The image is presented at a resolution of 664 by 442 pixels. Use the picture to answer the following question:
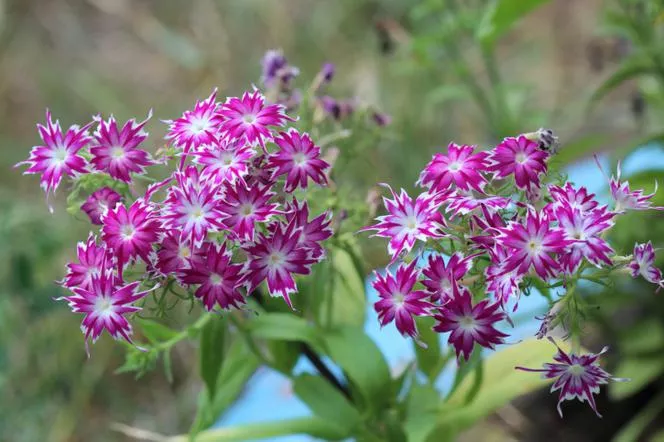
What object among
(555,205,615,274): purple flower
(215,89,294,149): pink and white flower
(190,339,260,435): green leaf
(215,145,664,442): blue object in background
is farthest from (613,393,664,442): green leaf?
(215,89,294,149): pink and white flower

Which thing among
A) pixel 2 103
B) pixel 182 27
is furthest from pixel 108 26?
pixel 2 103

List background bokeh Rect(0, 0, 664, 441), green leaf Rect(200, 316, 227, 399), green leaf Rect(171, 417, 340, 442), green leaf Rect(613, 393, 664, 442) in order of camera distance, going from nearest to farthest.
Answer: green leaf Rect(200, 316, 227, 399)
green leaf Rect(171, 417, 340, 442)
green leaf Rect(613, 393, 664, 442)
background bokeh Rect(0, 0, 664, 441)

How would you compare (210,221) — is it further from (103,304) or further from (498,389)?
(498,389)

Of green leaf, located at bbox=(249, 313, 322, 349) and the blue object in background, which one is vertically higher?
the blue object in background

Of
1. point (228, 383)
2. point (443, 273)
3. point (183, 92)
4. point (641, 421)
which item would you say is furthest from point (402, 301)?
point (183, 92)

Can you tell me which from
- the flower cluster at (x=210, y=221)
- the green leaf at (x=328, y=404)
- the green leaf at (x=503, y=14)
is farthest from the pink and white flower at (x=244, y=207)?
the green leaf at (x=503, y=14)

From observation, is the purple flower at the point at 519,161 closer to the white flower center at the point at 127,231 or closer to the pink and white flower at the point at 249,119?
the pink and white flower at the point at 249,119

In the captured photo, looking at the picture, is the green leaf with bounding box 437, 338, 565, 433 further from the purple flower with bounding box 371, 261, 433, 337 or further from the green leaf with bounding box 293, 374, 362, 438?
the purple flower with bounding box 371, 261, 433, 337
